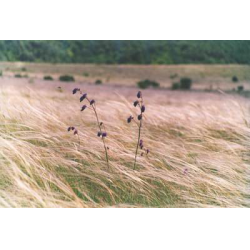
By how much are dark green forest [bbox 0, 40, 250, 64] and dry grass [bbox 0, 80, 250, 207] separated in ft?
0.91

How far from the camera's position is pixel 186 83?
3053mm

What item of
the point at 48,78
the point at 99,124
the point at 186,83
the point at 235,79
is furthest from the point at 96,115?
the point at 235,79

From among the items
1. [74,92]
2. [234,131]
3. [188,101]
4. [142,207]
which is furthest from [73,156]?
[234,131]

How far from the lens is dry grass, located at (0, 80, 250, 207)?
8.87 ft

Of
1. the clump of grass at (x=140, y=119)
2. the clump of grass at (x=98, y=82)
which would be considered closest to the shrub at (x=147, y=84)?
the clump of grass at (x=140, y=119)

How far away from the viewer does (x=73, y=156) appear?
2.87 metres

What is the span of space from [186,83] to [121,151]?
0.92 metres

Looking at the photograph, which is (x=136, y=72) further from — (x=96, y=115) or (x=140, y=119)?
(x=96, y=115)

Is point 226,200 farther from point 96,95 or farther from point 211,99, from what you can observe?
point 96,95

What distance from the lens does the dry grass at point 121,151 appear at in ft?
8.87

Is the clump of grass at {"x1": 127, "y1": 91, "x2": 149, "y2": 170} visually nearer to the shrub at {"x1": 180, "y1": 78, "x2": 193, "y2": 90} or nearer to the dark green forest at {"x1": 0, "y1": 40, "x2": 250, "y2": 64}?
the dark green forest at {"x1": 0, "y1": 40, "x2": 250, "y2": 64}

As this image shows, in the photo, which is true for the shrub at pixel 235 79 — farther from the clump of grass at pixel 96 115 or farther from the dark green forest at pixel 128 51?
the clump of grass at pixel 96 115

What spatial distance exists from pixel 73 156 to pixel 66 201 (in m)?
0.42

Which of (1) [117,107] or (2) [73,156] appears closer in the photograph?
(2) [73,156]
